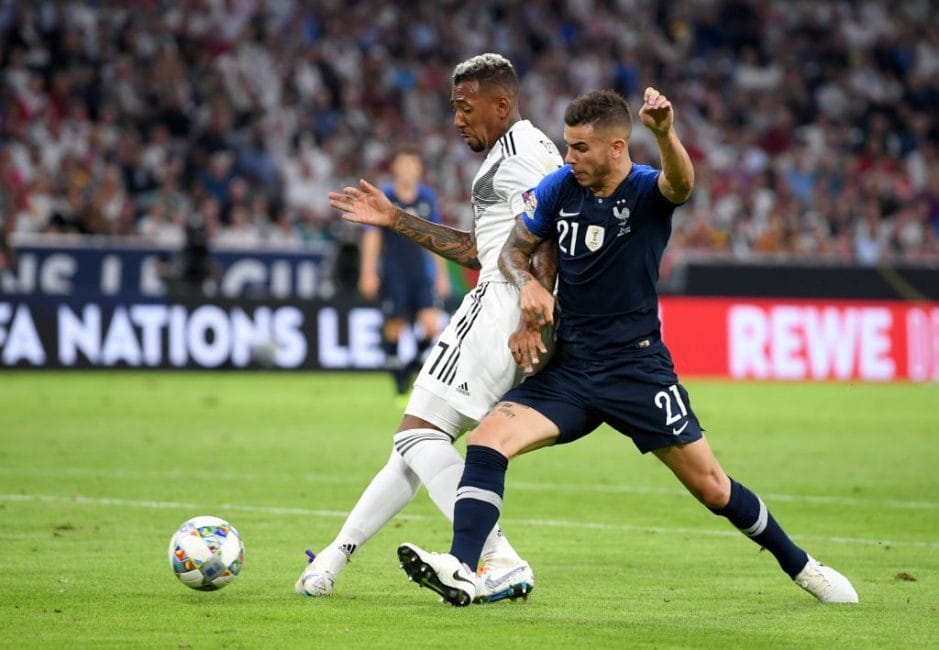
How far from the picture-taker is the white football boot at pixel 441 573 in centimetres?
576

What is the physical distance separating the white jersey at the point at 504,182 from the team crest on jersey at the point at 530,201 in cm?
7

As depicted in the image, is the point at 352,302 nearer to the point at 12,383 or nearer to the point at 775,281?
the point at 12,383

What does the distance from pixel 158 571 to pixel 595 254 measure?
7.96 feet

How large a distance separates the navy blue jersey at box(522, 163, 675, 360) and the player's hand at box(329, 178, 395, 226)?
2.19ft

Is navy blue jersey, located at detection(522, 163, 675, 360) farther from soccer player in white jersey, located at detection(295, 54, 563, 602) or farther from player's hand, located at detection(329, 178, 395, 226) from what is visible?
player's hand, located at detection(329, 178, 395, 226)

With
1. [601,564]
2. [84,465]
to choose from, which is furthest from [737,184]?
[601,564]

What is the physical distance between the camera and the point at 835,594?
6.43 metres

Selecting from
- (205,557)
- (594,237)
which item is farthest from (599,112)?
(205,557)

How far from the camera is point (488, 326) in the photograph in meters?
6.43

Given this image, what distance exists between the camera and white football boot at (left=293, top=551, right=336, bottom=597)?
637 cm

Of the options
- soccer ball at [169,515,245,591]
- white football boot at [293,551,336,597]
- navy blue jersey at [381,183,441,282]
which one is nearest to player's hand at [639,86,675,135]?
white football boot at [293,551,336,597]

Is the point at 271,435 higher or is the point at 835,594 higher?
the point at 835,594

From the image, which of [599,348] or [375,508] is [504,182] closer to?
[599,348]

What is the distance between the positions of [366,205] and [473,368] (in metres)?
0.85
